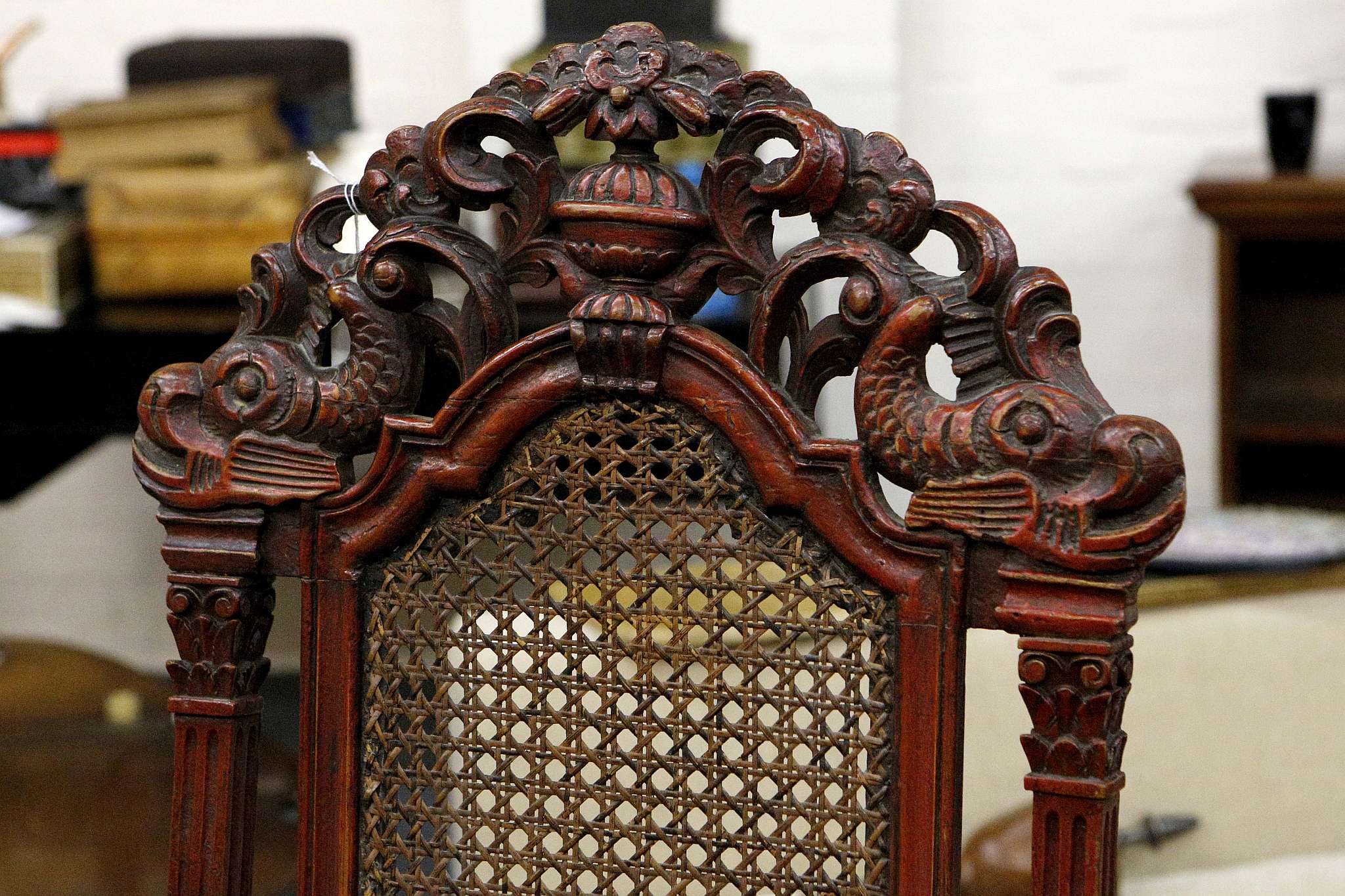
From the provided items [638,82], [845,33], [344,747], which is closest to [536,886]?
[344,747]

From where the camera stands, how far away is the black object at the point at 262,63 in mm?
2441

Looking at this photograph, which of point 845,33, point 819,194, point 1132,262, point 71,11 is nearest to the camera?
point 819,194

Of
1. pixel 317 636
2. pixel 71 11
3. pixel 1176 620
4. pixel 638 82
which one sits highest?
pixel 71 11

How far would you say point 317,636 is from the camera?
0.84 meters

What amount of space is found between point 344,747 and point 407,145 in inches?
11.7

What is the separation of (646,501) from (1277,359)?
2.06 meters

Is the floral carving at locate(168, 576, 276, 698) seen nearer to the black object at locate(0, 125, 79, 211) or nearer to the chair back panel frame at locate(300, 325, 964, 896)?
the chair back panel frame at locate(300, 325, 964, 896)

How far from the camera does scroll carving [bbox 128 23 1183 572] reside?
719 mm

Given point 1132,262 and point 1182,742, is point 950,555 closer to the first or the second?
point 1182,742

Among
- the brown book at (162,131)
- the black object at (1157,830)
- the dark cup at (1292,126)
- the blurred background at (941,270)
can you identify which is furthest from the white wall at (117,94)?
the black object at (1157,830)

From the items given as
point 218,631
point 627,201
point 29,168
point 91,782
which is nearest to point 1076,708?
point 627,201

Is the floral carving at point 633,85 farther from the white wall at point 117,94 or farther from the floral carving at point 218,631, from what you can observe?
the white wall at point 117,94

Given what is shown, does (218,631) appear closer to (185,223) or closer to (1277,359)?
(185,223)

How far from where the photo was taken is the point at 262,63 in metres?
2.59
